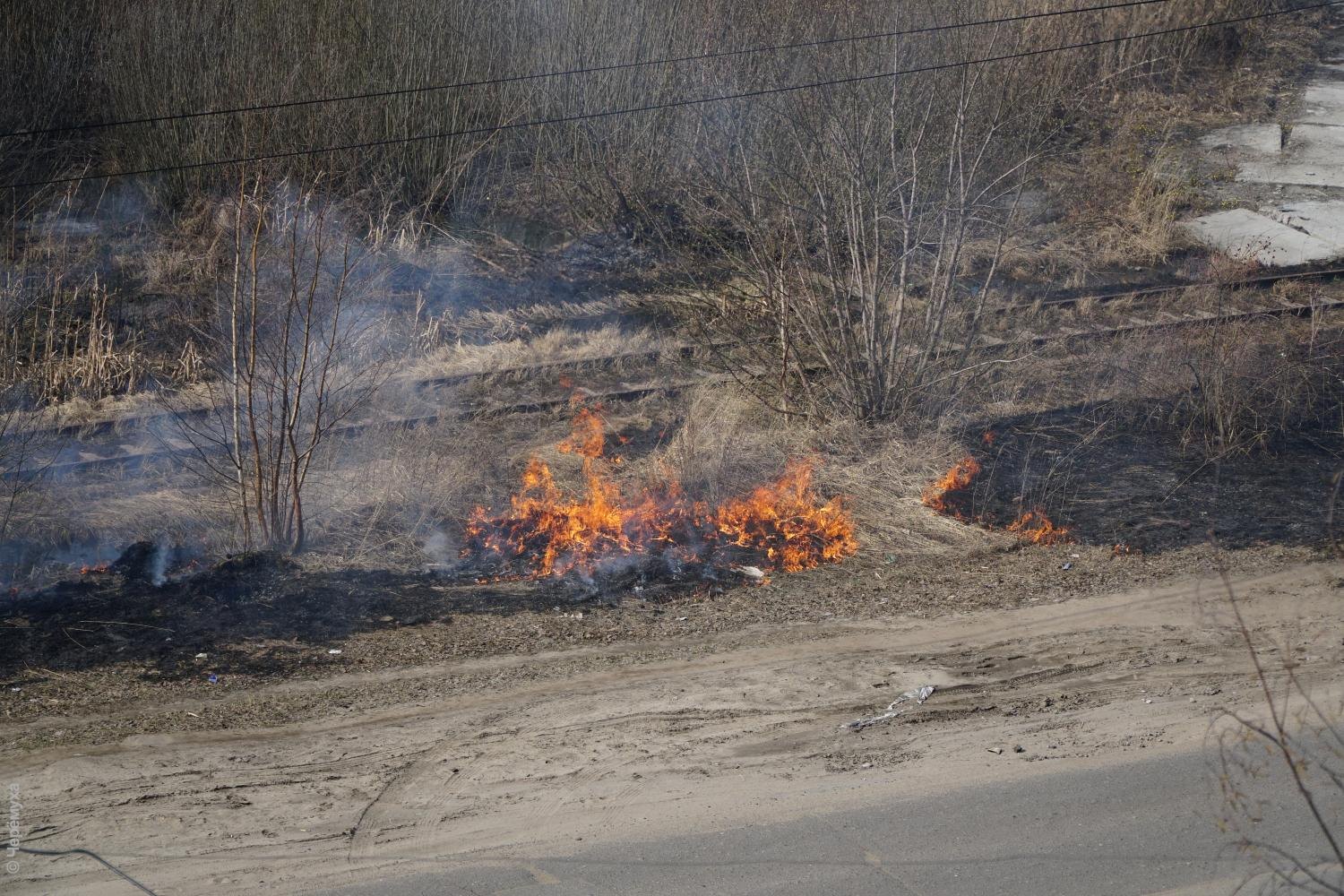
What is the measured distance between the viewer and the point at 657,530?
32.1ft

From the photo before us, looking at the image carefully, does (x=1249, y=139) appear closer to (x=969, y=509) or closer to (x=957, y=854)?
(x=969, y=509)

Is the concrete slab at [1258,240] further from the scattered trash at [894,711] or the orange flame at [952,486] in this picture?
the scattered trash at [894,711]

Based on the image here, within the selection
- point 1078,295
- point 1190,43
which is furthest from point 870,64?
point 1190,43

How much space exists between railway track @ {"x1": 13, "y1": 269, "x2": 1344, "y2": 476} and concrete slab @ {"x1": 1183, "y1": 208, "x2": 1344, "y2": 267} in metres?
0.52

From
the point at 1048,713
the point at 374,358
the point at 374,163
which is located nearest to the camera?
the point at 1048,713

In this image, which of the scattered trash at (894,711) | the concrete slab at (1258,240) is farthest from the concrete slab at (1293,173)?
the scattered trash at (894,711)

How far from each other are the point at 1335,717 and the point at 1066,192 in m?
12.8

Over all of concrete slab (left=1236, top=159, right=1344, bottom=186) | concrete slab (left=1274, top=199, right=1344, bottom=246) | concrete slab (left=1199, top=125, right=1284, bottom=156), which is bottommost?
concrete slab (left=1274, top=199, right=1344, bottom=246)

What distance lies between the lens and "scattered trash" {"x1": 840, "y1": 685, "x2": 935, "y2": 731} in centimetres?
675

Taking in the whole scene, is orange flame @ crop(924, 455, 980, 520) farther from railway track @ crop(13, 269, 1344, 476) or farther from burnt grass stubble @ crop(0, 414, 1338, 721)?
railway track @ crop(13, 269, 1344, 476)

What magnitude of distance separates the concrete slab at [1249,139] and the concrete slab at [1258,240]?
108 inches

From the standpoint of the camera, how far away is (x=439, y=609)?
852cm

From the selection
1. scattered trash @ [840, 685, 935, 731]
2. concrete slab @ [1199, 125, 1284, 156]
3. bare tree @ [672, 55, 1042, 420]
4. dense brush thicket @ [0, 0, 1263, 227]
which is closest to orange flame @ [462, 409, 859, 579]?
bare tree @ [672, 55, 1042, 420]

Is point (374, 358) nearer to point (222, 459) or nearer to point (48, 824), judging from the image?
point (222, 459)
